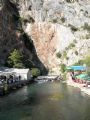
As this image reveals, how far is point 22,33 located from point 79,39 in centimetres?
2952

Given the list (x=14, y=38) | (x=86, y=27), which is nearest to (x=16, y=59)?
(x=14, y=38)

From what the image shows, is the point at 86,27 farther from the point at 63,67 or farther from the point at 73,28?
the point at 63,67

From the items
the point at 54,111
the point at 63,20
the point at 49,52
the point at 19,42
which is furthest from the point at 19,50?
the point at 54,111

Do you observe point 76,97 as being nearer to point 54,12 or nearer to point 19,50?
point 19,50

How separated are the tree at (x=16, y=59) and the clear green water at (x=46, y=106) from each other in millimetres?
54122

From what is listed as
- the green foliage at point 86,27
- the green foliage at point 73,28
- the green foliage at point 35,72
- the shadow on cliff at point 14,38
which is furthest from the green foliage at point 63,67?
the green foliage at point 86,27

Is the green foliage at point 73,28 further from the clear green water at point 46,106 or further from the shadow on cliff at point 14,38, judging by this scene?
the clear green water at point 46,106

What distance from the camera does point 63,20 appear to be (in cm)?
18962

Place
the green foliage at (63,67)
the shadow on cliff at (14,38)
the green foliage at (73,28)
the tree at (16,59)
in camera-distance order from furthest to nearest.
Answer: the green foliage at (73,28) → the shadow on cliff at (14,38) → the green foliage at (63,67) → the tree at (16,59)

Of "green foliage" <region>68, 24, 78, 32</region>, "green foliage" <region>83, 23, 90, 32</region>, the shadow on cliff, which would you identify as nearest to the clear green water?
the shadow on cliff

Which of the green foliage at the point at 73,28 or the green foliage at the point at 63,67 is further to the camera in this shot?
the green foliage at the point at 73,28

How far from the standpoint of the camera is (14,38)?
182m

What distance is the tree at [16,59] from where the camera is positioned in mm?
167750

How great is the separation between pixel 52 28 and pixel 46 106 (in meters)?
102
